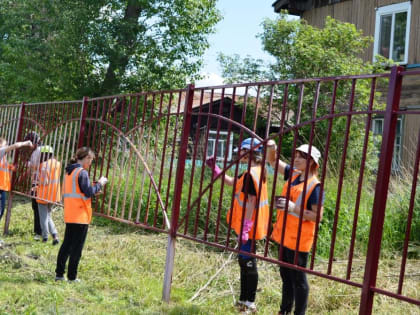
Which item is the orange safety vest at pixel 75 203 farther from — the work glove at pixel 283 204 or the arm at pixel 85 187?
the work glove at pixel 283 204

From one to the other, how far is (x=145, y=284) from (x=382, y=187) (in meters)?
3.02

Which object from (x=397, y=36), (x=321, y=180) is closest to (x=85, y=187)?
(x=321, y=180)

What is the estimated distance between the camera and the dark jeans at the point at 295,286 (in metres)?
3.89

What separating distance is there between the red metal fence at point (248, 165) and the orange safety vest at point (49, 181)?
8.0 inches

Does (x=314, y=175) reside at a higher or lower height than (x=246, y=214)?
higher

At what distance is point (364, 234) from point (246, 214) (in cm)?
264

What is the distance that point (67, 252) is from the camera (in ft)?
16.9

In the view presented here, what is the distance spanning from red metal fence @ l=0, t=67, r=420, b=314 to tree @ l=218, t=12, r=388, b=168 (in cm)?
7

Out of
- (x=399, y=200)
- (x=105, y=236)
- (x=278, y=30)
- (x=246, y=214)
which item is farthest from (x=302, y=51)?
(x=246, y=214)

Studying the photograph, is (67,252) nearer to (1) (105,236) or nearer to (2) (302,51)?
(1) (105,236)

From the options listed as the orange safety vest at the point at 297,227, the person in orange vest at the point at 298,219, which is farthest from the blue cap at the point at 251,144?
the orange safety vest at the point at 297,227

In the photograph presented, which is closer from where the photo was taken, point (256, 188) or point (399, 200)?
point (256, 188)

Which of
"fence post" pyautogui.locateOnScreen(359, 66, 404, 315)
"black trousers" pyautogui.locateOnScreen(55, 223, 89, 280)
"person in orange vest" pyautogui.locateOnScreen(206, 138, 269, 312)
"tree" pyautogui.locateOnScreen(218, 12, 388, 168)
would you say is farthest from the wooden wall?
"fence post" pyautogui.locateOnScreen(359, 66, 404, 315)

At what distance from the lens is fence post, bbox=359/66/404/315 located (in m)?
2.95
